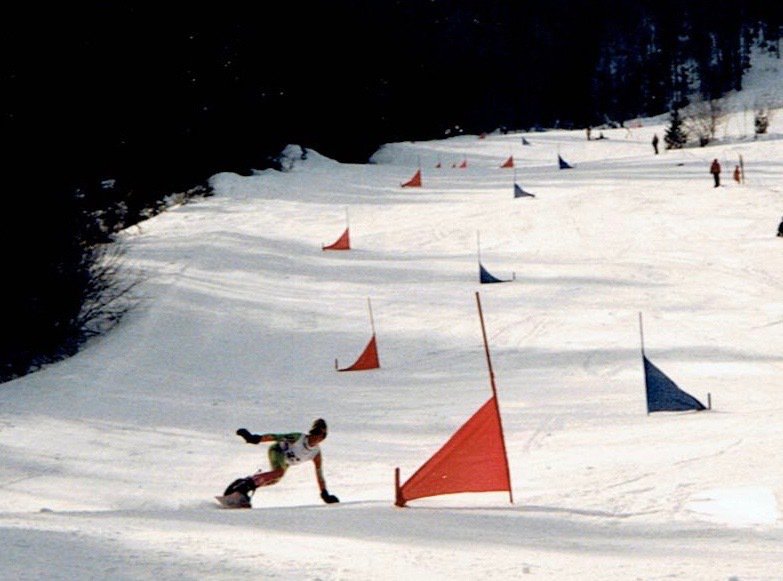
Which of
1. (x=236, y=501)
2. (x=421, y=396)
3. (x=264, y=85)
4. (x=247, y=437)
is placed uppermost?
(x=264, y=85)

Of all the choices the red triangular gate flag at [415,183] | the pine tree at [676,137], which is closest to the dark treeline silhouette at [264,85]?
the red triangular gate flag at [415,183]

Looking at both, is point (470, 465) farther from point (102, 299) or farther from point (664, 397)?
point (102, 299)

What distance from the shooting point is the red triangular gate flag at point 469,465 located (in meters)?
8.83

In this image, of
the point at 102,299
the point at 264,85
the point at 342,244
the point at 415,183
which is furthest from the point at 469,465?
the point at 264,85

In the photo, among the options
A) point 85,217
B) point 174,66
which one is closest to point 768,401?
point 85,217

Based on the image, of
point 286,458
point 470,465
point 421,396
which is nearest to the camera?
point 470,465

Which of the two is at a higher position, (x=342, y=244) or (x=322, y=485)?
(x=322, y=485)

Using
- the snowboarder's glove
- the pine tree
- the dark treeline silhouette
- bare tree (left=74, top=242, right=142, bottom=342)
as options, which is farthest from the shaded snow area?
the pine tree

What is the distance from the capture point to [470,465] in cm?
901

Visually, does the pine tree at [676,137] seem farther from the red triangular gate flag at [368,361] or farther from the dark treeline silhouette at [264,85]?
the red triangular gate flag at [368,361]

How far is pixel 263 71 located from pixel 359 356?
38.8 meters

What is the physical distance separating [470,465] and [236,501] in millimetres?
2048

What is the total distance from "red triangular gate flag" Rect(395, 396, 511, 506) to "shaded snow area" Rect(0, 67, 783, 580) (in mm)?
159

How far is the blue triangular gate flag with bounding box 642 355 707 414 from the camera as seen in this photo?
1327 cm
